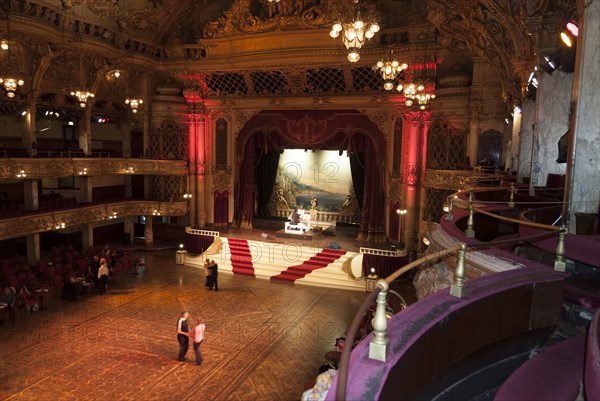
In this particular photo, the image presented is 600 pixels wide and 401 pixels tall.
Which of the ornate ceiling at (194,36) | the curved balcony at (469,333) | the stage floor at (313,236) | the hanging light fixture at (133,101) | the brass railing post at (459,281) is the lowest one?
the stage floor at (313,236)

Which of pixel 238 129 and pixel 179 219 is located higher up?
pixel 238 129

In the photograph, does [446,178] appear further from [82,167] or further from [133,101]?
[82,167]

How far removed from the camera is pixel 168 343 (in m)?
11.9

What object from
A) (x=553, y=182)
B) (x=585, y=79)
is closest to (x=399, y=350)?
(x=585, y=79)

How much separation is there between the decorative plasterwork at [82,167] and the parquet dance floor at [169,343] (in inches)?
205

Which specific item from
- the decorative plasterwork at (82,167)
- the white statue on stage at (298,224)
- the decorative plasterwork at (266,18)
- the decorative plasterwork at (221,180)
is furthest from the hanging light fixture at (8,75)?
the white statue on stage at (298,224)

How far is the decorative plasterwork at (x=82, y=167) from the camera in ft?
56.5

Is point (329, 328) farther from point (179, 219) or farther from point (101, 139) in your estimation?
point (101, 139)

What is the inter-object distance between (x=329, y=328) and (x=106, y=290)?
8.97 metres

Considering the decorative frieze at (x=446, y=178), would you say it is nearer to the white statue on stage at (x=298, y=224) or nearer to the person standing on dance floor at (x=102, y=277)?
the white statue on stage at (x=298, y=224)

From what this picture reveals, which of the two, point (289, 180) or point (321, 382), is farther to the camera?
point (289, 180)

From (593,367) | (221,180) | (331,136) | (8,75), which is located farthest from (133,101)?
(593,367)

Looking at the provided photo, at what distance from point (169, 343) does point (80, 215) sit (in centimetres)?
1118

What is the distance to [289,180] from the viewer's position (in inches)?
1051
